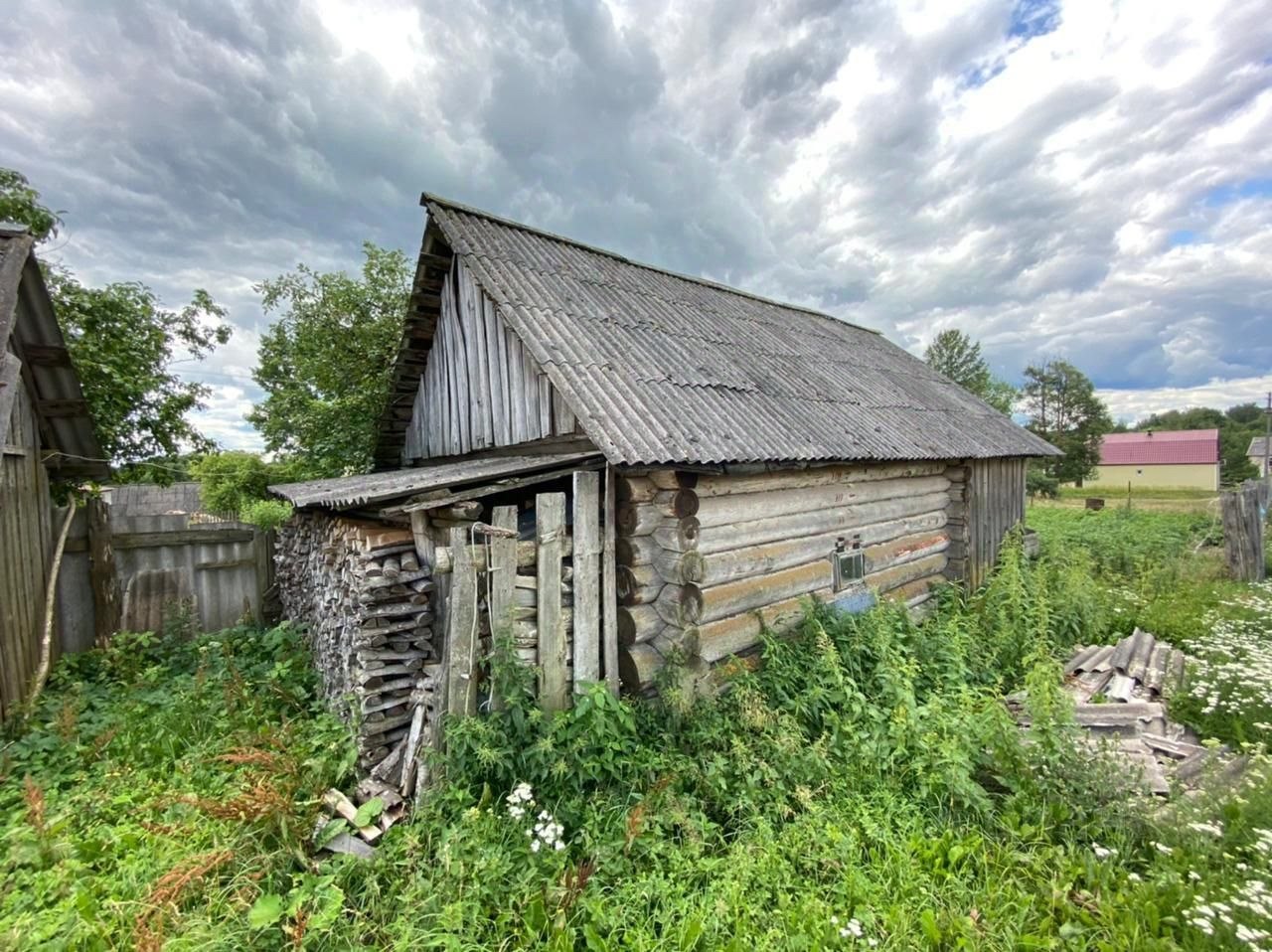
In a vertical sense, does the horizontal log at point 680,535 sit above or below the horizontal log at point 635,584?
above

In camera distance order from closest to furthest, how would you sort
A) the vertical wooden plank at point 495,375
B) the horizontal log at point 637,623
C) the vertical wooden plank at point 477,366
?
1. the horizontal log at point 637,623
2. the vertical wooden plank at point 495,375
3. the vertical wooden plank at point 477,366

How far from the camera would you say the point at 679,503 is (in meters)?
4.57

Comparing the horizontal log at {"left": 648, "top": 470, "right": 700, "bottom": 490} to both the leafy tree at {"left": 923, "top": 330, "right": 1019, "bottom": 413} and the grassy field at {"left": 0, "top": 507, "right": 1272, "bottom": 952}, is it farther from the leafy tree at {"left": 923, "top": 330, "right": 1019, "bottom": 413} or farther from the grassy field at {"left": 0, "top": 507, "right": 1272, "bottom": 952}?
the leafy tree at {"left": 923, "top": 330, "right": 1019, "bottom": 413}

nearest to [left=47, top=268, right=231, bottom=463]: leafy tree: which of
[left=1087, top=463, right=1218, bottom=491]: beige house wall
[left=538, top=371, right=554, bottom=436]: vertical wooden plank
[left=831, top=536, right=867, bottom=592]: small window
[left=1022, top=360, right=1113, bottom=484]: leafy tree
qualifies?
[left=538, top=371, right=554, bottom=436]: vertical wooden plank

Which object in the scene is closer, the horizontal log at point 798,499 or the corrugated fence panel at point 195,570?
the horizontal log at point 798,499

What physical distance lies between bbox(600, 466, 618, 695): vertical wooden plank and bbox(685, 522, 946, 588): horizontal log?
0.66m

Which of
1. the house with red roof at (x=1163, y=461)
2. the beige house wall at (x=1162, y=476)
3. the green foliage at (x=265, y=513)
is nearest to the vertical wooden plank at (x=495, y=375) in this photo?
the green foliage at (x=265, y=513)

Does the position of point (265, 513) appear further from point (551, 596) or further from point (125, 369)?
point (551, 596)

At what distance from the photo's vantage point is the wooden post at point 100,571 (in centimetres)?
610

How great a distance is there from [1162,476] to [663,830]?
209 feet

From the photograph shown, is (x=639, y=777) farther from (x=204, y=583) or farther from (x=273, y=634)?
(x=204, y=583)

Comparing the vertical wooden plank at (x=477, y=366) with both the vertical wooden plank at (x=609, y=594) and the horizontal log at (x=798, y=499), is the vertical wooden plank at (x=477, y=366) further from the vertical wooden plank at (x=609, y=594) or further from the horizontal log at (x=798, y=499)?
the horizontal log at (x=798, y=499)

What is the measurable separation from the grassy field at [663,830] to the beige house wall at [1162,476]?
52065 mm

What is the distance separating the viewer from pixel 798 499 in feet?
18.4
